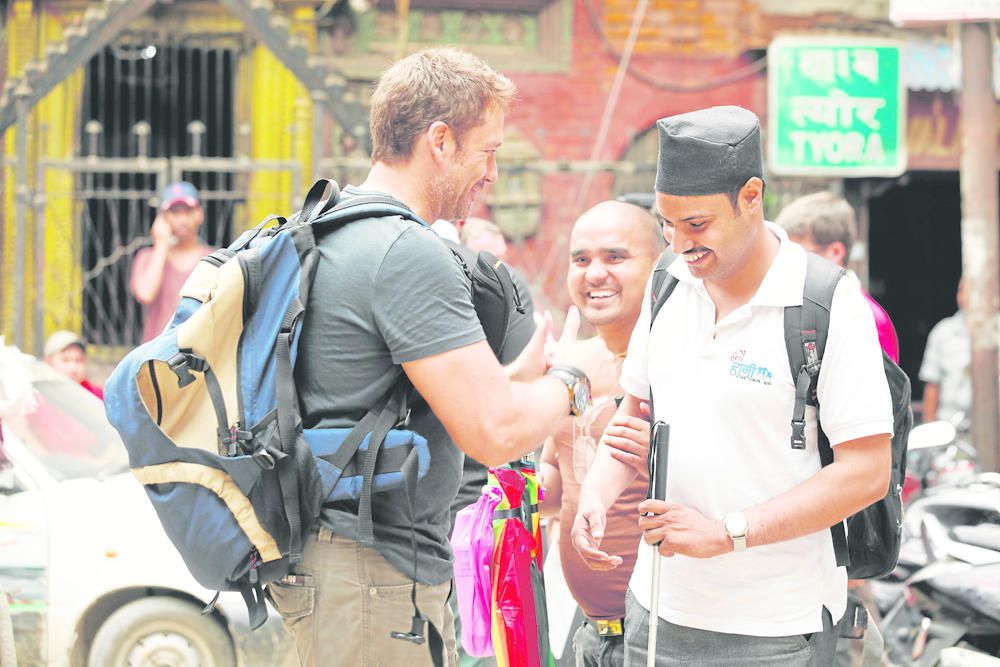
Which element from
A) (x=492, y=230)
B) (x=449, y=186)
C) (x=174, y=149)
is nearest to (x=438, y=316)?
(x=449, y=186)

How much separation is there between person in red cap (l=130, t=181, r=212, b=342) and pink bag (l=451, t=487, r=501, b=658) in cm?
533

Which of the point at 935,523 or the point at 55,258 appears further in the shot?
the point at 55,258

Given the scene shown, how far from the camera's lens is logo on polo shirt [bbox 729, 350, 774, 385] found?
2729mm

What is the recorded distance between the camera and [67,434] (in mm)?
5602

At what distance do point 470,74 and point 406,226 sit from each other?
0.42 m

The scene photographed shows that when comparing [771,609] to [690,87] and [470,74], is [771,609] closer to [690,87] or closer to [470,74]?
[470,74]

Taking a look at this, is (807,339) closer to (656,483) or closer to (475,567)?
(656,483)

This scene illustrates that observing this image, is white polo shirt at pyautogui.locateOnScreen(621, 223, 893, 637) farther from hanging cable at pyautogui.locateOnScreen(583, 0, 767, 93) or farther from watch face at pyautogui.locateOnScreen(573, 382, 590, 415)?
hanging cable at pyautogui.locateOnScreen(583, 0, 767, 93)

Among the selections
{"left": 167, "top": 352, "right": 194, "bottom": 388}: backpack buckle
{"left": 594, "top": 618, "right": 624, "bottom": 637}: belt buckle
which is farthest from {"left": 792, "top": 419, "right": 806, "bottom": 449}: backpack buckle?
{"left": 167, "top": 352, "right": 194, "bottom": 388}: backpack buckle

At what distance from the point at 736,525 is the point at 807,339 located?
0.43 m

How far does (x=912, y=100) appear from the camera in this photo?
11.1 meters

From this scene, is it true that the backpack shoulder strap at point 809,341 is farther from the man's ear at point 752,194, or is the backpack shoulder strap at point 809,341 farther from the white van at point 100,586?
the white van at point 100,586

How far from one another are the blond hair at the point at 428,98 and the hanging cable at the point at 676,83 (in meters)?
8.39

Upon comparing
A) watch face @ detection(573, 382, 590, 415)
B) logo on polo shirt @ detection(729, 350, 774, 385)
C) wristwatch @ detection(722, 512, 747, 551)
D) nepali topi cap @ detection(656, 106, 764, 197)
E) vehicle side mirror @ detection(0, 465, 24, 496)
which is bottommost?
vehicle side mirror @ detection(0, 465, 24, 496)
